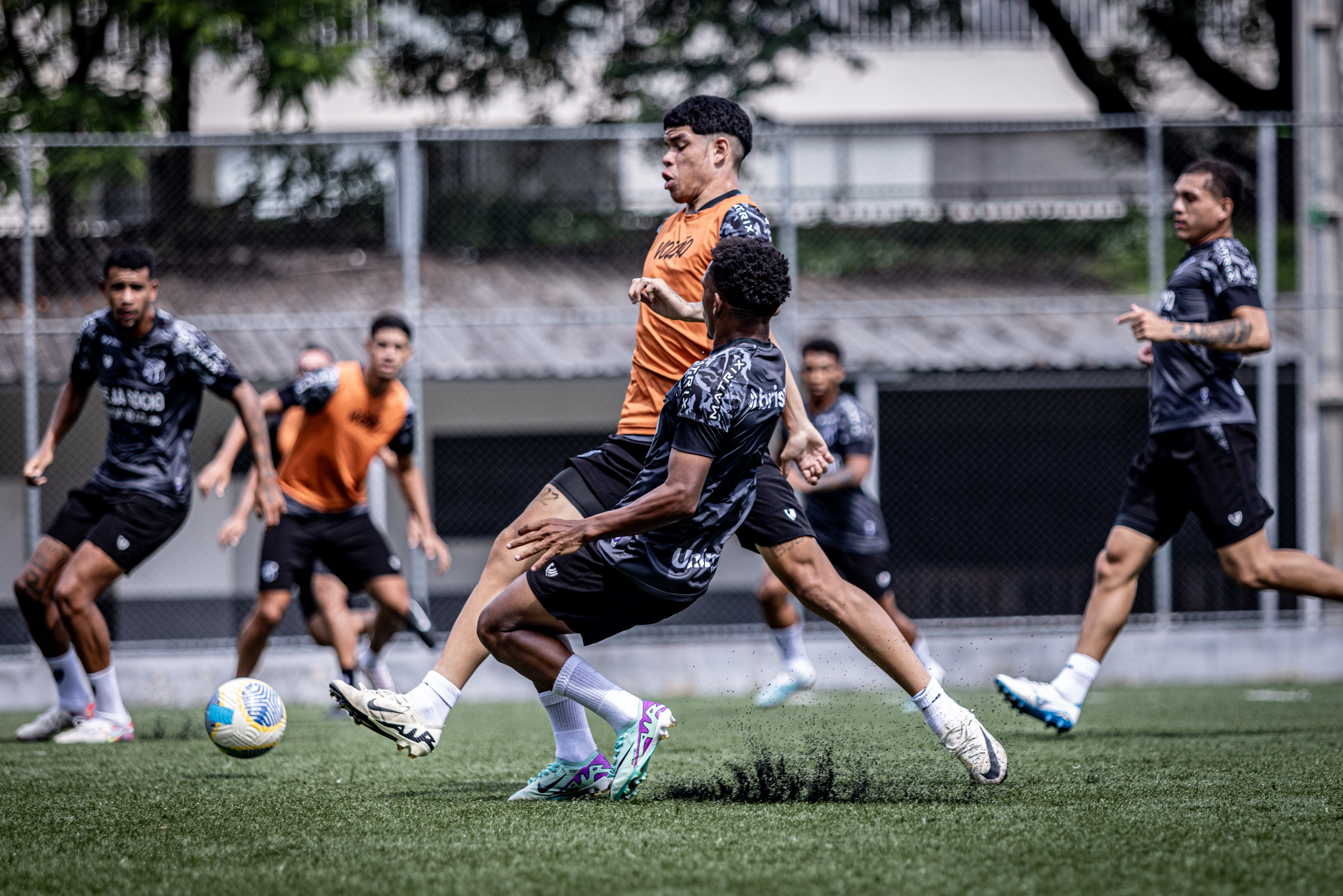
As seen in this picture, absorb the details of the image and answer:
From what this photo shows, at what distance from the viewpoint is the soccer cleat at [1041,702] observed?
5.59 metres

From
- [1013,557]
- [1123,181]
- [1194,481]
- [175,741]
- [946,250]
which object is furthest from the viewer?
[1123,181]

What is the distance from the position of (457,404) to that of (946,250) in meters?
6.41

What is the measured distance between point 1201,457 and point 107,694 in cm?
504

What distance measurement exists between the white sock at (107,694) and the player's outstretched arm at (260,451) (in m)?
1.03

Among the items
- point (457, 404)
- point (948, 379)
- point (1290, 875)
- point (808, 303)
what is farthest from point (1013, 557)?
point (1290, 875)

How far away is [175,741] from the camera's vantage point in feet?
21.4

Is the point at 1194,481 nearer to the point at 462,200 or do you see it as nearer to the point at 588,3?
the point at 462,200

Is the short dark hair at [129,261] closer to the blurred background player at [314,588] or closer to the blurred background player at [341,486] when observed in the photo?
the blurred background player at [314,588]

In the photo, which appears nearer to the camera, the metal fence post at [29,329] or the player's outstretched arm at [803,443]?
the player's outstretched arm at [803,443]

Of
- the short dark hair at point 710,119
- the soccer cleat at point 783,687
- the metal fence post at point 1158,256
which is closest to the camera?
the short dark hair at point 710,119

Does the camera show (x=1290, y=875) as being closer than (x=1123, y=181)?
Yes

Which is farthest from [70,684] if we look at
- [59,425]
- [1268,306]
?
[1268,306]

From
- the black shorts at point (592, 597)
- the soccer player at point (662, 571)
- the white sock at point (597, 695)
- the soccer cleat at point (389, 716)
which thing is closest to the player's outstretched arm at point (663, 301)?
the soccer player at point (662, 571)

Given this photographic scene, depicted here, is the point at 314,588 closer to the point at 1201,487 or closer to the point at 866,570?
the point at 866,570
